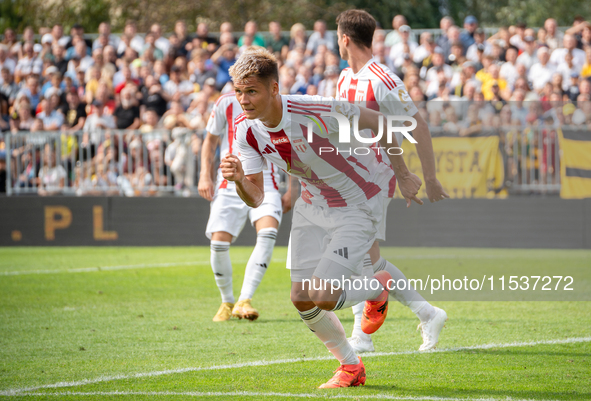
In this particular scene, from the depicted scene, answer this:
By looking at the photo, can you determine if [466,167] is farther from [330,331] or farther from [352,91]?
[330,331]

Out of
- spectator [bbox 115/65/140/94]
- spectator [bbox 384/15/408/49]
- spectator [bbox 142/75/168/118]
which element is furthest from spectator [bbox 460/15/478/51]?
spectator [bbox 115/65/140/94]

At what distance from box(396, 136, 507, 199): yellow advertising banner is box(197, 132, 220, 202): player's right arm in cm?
605

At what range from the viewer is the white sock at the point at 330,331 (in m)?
Answer: 4.32

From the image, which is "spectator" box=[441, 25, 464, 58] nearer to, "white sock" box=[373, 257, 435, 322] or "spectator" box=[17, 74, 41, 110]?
"spectator" box=[17, 74, 41, 110]

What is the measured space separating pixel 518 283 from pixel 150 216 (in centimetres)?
699

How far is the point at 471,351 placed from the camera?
17.3ft

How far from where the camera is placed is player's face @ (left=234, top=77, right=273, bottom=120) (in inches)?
161

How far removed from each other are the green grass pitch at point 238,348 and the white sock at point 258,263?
31 cm

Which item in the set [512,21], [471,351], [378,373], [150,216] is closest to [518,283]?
[471,351]

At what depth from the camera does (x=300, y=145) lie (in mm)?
4281

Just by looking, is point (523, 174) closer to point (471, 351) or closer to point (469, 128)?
point (469, 128)

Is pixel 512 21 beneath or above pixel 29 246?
above

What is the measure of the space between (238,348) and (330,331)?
133 cm

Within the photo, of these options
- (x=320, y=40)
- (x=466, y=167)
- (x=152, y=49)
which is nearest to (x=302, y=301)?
(x=466, y=167)
